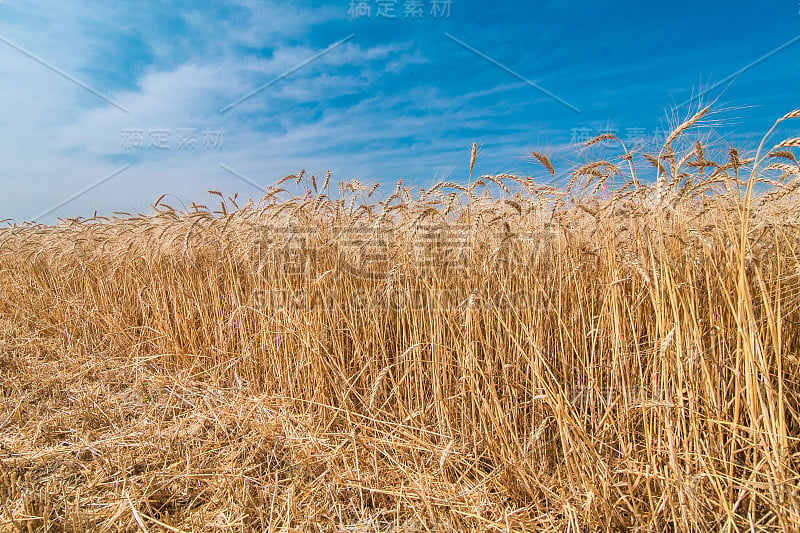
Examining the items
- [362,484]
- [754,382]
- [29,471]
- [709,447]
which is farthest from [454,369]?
[29,471]

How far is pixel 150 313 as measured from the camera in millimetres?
3980

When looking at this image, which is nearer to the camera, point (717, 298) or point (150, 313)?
point (717, 298)

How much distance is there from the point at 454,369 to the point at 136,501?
5.08 feet

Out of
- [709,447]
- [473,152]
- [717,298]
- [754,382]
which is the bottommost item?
[709,447]

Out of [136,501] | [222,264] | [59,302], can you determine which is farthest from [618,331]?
[59,302]

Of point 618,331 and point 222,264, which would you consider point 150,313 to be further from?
point 618,331

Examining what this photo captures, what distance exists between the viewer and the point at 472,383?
1829 millimetres

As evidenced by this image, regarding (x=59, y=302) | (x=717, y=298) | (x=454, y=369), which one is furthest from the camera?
(x=59, y=302)

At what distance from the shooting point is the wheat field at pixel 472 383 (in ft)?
4.89

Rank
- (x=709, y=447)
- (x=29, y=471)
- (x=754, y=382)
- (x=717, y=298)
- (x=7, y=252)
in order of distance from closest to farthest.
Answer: (x=754, y=382), (x=709, y=447), (x=717, y=298), (x=29, y=471), (x=7, y=252)

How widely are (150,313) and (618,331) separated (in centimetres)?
406

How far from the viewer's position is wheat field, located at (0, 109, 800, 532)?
1.49 meters

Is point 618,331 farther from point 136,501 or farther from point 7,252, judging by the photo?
point 7,252

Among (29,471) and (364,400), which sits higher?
(364,400)
